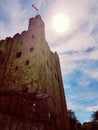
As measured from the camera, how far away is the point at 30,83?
20938 millimetres

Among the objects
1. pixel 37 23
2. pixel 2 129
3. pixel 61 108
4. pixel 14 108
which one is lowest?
pixel 2 129

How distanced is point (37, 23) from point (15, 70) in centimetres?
1035

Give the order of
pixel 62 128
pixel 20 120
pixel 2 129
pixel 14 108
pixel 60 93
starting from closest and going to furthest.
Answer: pixel 2 129 → pixel 20 120 → pixel 14 108 → pixel 62 128 → pixel 60 93

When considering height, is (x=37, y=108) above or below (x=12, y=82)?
below

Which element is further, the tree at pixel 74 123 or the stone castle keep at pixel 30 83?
the tree at pixel 74 123

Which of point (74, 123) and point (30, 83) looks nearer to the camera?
point (30, 83)

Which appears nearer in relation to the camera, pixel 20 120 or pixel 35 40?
pixel 20 120

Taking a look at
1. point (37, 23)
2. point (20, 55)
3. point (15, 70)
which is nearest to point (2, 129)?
point (15, 70)

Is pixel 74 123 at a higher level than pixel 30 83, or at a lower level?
lower

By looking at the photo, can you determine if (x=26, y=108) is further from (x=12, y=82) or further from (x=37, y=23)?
(x=37, y=23)

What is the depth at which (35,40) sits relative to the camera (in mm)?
25812

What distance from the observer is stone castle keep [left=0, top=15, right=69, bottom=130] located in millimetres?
11781

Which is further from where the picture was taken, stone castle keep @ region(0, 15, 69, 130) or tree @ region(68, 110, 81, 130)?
tree @ region(68, 110, 81, 130)

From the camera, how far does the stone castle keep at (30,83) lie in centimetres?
1178
